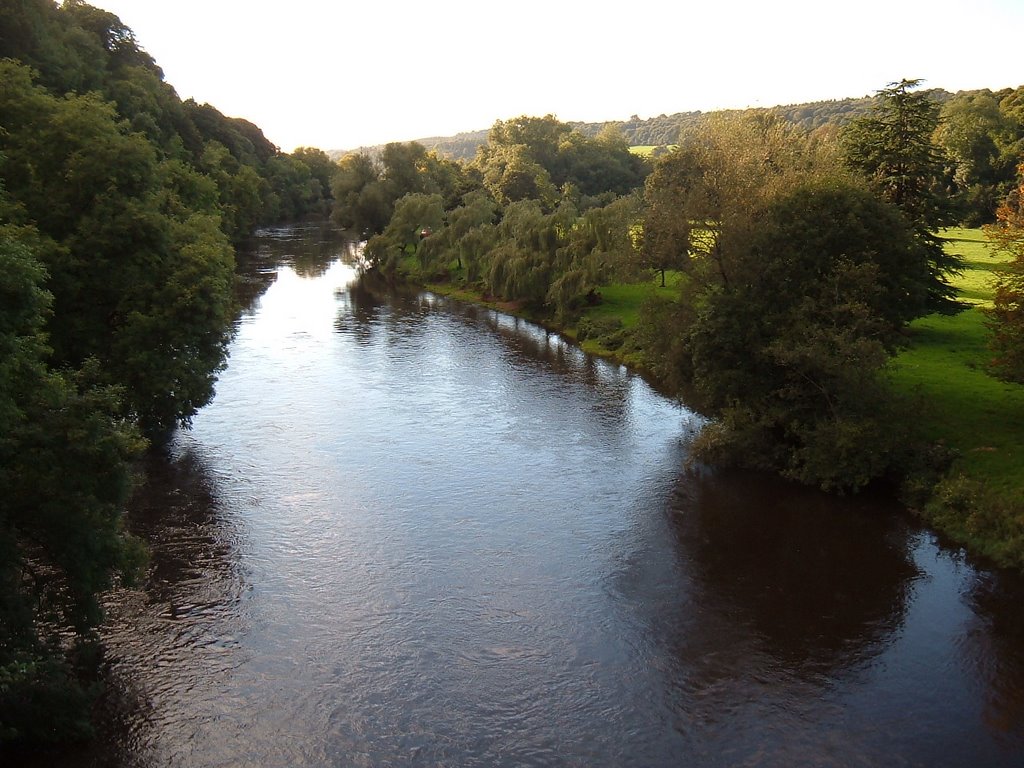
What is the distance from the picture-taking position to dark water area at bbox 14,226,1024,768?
17.0 m

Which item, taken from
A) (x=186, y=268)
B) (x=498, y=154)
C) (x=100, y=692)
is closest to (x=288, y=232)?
(x=498, y=154)

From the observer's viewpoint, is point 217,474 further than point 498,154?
No

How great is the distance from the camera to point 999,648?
784 inches

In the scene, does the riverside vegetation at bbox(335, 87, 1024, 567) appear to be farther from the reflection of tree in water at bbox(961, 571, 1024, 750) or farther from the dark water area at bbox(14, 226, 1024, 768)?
the dark water area at bbox(14, 226, 1024, 768)

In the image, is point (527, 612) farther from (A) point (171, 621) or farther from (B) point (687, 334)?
(B) point (687, 334)

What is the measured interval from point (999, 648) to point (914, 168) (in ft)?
85.7

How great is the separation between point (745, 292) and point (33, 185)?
86.0 ft

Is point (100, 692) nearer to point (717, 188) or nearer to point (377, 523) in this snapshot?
point (377, 523)

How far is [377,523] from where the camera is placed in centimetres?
2656

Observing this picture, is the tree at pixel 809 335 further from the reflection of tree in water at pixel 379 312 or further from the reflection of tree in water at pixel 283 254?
the reflection of tree in water at pixel 283 254

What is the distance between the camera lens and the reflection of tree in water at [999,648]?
17.5 metres

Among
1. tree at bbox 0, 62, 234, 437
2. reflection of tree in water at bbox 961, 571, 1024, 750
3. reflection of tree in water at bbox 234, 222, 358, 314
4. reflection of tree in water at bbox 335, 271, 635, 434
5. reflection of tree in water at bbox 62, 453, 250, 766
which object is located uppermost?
tree at bbox 0, 62, 234, 437

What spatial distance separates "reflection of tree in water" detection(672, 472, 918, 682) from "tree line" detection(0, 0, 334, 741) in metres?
13.7

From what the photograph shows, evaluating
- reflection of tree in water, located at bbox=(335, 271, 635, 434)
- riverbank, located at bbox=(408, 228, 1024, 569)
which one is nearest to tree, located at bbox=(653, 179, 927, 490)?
riverbank, located at bbox=(408, 228, 1024, 569)
